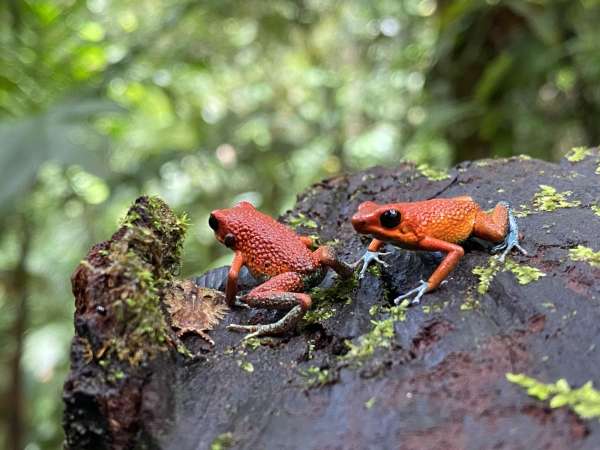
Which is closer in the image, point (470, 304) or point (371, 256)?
point (470, 304)

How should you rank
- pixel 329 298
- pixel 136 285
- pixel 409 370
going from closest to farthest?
1. pixel 409 370
2. pixel 136 285
3. pixel 329 298

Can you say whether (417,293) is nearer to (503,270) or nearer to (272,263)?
(503,270)

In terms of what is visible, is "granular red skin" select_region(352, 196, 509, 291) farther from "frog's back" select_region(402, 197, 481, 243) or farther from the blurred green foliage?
the blurred green foliage

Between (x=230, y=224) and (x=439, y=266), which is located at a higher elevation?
(x=230, y=224)

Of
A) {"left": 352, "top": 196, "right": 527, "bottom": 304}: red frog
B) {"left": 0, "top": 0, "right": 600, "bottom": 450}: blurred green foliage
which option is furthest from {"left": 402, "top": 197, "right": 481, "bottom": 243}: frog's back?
{"left": 0, "top": 0, "right": 600, "bottom": 450}: blurred green foliage

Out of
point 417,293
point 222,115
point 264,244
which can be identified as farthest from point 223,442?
point 222,115

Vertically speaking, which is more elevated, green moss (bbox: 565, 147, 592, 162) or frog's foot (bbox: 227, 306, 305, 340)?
frog's foot (bbox: 227, 306, 305, 340)

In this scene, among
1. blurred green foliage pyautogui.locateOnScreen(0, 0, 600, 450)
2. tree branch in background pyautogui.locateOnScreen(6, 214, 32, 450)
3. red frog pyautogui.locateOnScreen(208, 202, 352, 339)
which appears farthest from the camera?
tree branch in background pyautogui.locateOnScreen(6, 214, 32, 450)
